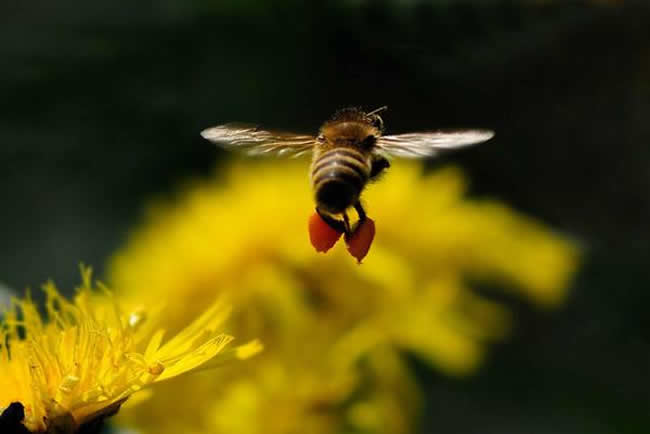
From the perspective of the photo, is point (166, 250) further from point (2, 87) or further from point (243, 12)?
point (2, 87)

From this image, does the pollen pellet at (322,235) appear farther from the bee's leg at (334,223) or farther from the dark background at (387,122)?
the dark background at (387,122)

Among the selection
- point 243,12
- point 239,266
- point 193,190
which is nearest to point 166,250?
point 239,266

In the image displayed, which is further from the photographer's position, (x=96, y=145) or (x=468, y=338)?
(x=96, y=145)

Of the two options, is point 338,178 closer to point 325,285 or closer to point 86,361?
point 86,361

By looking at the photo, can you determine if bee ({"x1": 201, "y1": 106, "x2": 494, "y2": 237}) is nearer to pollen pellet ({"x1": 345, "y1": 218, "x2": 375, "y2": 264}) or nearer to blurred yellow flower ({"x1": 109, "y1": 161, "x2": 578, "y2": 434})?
pollen pellet ({"x1": 345, "y1": 218, "x2": 375, "y2": 264})

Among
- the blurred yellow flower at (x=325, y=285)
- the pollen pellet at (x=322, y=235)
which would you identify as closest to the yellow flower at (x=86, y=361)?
the pollen pellet at (x=322, y=235)

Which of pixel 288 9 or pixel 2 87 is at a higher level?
pixel 288 9

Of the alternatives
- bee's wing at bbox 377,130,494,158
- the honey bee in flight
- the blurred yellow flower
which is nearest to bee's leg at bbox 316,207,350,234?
the honey bee in flight
